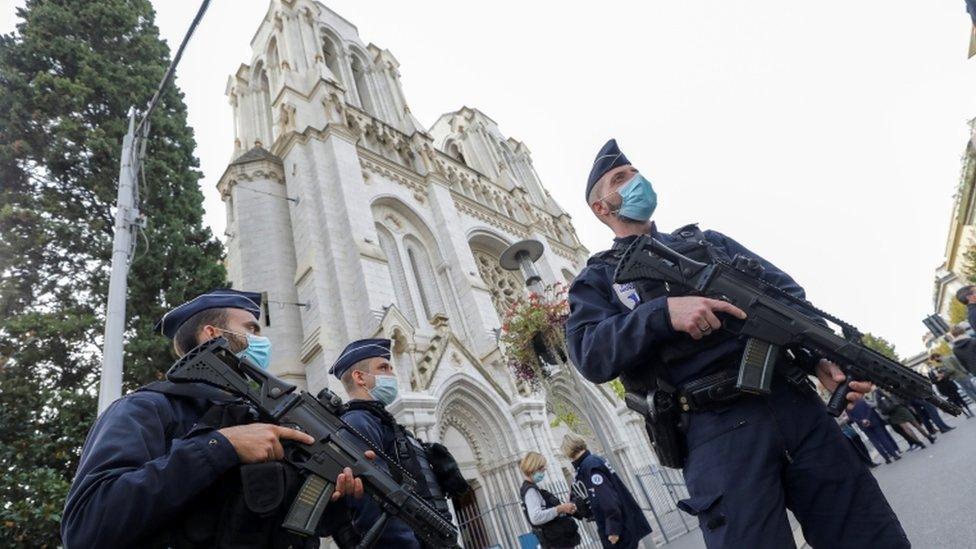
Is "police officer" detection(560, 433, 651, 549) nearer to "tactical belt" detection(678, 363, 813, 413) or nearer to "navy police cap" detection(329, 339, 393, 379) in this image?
"navy police cap" detection(329, 339, 393, 379)

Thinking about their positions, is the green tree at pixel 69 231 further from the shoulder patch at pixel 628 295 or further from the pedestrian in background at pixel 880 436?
the pedestrian in background at pixel 880 436

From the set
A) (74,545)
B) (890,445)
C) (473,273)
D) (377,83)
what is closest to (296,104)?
(377,83)

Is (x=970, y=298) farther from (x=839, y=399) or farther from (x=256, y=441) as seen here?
(x=256, y=441)

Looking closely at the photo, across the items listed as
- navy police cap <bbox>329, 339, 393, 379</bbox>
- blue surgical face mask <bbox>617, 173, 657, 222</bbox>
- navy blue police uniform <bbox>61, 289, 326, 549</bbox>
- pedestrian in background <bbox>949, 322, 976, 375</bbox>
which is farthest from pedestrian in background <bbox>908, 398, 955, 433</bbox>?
navy blue police uniform <bbox>61, 289, 326, 549</bbox>

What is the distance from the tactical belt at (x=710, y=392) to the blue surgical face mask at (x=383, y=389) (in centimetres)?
247

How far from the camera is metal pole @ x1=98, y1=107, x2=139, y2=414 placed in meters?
4.55

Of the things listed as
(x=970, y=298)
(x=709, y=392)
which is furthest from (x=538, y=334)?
(x=709, y=392)

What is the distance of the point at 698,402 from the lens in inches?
72.7

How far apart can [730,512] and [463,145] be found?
92.7ft

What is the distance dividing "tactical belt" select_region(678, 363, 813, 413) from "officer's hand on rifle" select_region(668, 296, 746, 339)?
18cm

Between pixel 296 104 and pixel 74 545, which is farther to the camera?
pixel 296 104

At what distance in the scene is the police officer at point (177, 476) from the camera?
4.71ft

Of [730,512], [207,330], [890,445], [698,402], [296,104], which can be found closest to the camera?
[730,512]

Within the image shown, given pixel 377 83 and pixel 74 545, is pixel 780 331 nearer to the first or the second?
pixel 74 545
